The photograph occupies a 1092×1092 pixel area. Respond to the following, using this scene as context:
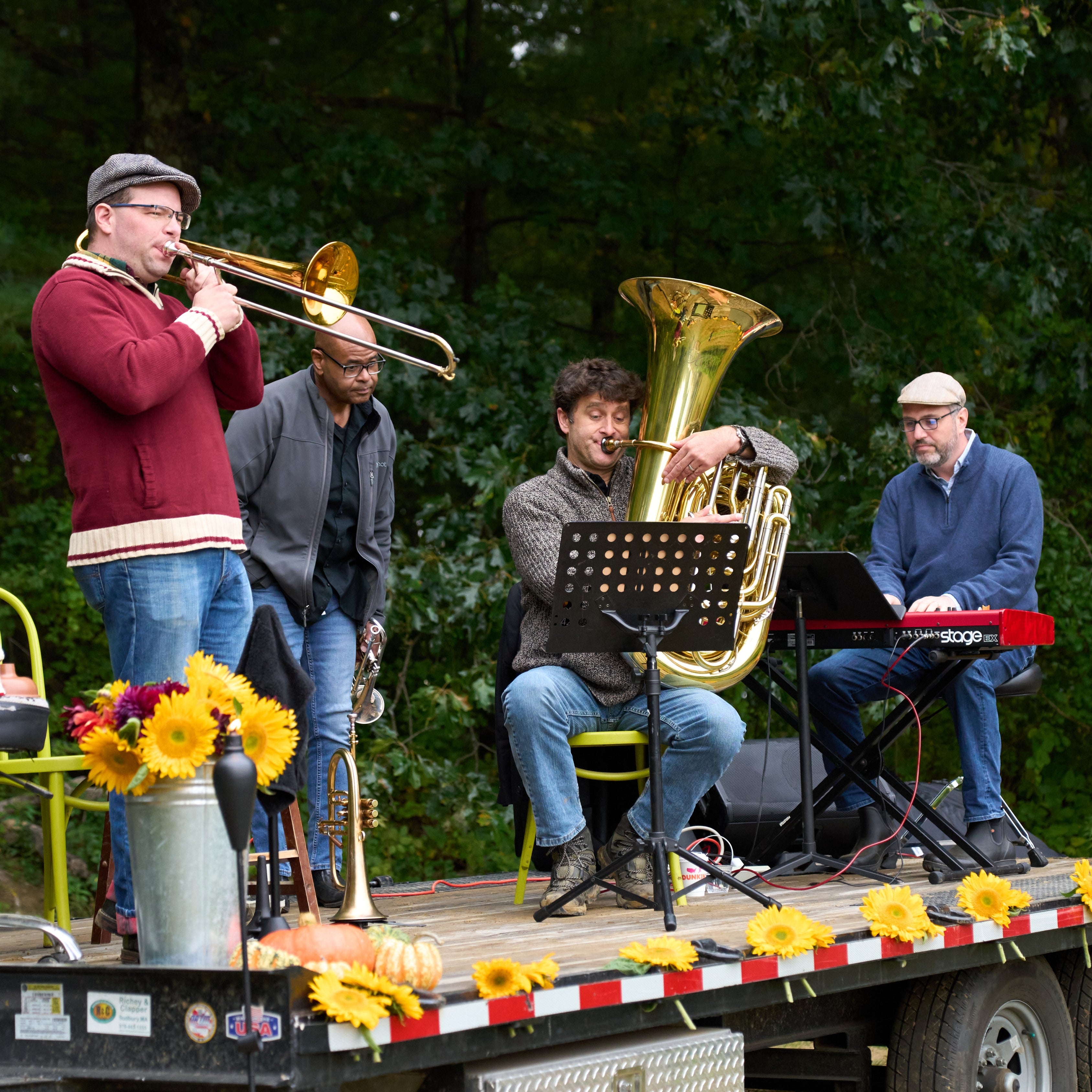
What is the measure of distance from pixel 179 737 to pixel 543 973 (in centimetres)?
75

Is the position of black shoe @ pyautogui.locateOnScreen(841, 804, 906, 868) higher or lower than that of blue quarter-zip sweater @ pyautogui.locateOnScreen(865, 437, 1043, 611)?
lower

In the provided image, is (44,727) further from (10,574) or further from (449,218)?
(449,218)

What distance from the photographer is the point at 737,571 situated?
3.67m

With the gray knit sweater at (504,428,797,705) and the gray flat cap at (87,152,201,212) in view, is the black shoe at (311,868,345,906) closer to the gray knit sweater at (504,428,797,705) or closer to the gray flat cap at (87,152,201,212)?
the gray knit sweater at (504,428,797,705)

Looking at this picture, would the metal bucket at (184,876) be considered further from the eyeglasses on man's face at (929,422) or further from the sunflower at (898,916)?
the eyeglasses on man's face at (929,422)

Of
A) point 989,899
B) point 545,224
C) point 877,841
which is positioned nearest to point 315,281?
point 989,899

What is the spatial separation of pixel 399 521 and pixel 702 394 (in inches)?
193

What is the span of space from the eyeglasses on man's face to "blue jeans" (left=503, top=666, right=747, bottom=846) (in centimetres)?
149

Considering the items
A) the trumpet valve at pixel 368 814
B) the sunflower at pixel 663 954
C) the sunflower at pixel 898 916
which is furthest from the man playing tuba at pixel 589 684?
the sunflower at pixel 663 954

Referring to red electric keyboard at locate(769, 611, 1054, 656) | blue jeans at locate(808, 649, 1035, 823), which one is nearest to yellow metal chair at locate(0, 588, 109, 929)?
red electric keyboard at locate(769, 611, 1054, 656)

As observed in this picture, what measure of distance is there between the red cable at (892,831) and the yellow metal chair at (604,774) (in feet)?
1.64

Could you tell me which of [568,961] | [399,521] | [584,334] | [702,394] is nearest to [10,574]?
[399,521]

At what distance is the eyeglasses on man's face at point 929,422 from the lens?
4.88m

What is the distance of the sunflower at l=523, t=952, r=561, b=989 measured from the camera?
242 centimetres
